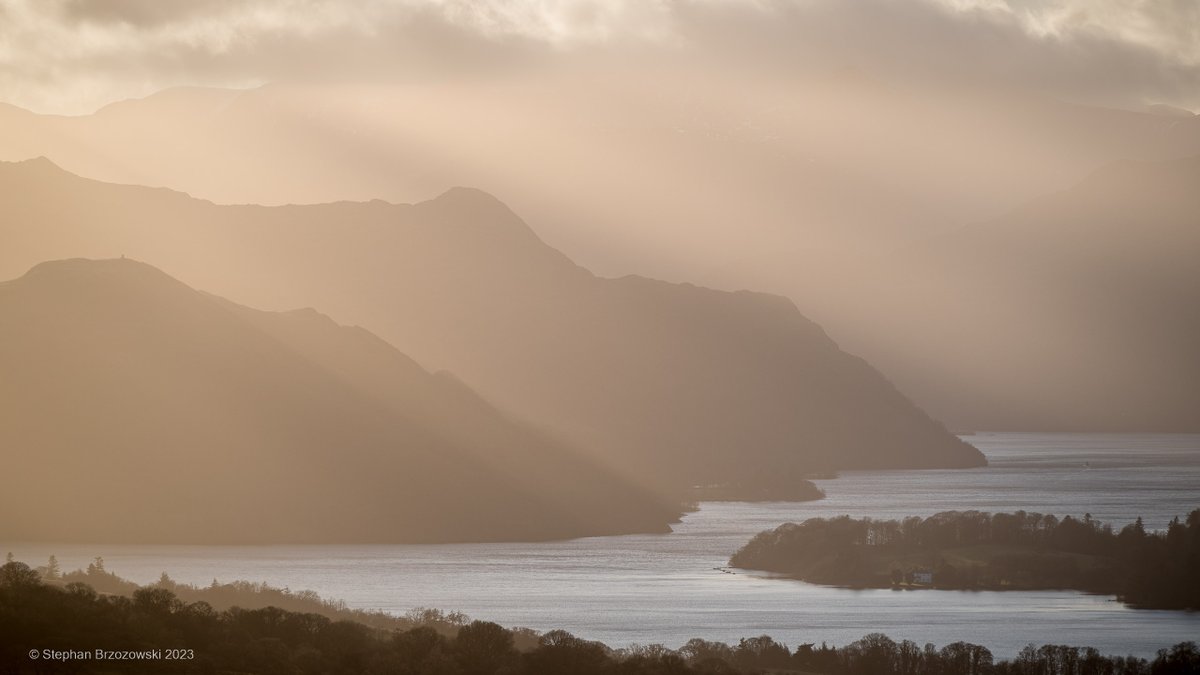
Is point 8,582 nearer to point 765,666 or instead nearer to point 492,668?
point 492,668

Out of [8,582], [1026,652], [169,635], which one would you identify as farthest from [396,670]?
[1026,652]

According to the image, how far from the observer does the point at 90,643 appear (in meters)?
135

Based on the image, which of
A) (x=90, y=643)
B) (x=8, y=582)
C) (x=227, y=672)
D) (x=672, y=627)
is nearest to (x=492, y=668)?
(x=227, y=672)

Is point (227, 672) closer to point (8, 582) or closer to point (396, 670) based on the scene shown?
point (396, 670)

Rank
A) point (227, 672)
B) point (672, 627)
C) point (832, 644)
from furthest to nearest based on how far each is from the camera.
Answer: point (672, 627) < point (832, 644) < point (227, 672)

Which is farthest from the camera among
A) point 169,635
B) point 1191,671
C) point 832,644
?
point 832,644

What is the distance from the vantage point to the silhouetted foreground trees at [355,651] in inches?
5271

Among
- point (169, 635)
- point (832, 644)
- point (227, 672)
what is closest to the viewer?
point (227, 672)

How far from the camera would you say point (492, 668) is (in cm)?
14500

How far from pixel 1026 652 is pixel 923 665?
34.2ft

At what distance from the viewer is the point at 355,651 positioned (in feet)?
472

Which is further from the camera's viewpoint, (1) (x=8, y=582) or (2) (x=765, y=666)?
(2) (x=765, y=666)

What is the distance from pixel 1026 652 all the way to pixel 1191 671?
48.7ft

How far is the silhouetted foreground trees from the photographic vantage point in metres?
134
